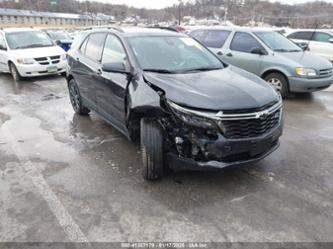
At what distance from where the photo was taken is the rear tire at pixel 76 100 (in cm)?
564

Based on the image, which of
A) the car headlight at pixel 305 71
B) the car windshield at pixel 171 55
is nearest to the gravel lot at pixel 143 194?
the car windshield at pixel 171 55

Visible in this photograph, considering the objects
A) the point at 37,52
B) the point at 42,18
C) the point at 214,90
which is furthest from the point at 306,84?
the point at 42,18

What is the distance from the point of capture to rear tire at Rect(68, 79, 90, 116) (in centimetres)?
564

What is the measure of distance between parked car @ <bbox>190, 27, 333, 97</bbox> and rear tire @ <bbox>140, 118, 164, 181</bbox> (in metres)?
4.75

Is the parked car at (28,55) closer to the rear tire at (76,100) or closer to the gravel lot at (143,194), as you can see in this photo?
the rear tire at (76,100)

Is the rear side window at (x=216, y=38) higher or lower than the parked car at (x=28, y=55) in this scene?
higher

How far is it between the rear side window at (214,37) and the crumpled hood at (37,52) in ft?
16.0

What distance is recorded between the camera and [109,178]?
3.47 m

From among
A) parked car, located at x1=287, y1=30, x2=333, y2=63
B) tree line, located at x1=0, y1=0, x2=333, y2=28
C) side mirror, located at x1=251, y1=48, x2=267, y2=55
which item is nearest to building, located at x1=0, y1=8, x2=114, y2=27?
tree line, located at x1=0, y1=0, x2=333, y2=28

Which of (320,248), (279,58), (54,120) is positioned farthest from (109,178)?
(279,58)

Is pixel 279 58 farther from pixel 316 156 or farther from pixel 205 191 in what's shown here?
pixel 205 191

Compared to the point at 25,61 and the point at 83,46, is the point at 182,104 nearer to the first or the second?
the point at 83,46

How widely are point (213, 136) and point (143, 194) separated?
39.8 inches

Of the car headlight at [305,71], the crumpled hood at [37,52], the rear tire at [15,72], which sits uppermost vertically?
the car headlight at [305,71]
